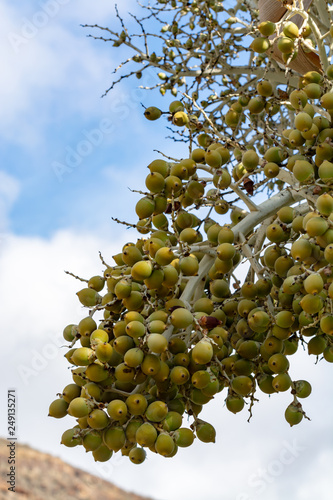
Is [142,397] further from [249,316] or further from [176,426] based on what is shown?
[249,316]

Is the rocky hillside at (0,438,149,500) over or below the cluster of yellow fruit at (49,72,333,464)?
below

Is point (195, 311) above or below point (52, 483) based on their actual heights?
above

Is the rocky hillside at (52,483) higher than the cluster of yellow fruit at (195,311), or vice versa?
the cluster of yellow fruit at (195,311)

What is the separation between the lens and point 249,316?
2375 millimetres

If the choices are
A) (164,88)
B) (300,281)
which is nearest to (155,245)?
(300,281)

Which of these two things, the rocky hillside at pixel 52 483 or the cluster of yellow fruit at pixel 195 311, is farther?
the rocky hillside at pixel 52 483

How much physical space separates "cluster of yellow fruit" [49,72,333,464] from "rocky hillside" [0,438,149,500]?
329mm

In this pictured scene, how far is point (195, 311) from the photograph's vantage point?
7.84 feet

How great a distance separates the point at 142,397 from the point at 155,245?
563 millimetres

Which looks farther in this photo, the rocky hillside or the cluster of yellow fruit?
the rocky hillside

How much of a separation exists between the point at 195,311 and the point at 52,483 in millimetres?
955

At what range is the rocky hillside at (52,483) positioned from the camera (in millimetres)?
2385

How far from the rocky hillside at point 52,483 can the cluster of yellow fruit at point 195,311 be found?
33cm

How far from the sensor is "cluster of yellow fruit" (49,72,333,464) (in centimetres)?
212
